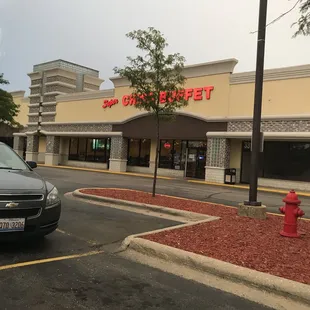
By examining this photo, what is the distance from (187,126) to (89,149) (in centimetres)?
1067

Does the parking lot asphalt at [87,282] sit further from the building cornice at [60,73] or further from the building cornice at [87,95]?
the building cornice at [60,73]

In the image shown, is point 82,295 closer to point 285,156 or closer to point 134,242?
point 134,242

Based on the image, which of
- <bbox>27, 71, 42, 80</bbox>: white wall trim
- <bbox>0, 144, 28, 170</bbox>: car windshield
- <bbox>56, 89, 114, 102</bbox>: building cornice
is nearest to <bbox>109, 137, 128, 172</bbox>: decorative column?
<bbox>56, 89, 114, 102</bbox>: building cornice

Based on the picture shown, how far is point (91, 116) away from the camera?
28.6 m

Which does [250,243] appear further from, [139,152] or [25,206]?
[139,152]

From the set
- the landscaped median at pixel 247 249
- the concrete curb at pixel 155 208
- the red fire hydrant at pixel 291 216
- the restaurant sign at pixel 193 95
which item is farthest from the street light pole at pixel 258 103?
the restaurant sign at pixel 193 95

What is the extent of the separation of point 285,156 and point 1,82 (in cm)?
2172

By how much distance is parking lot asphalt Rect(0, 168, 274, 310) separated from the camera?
3.81 metres

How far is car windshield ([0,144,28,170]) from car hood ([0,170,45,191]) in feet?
1.10

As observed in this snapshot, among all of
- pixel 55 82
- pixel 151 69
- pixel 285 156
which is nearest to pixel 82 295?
pixel 151 69

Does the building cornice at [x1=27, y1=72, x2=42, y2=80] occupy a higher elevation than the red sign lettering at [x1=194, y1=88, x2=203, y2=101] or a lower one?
higher

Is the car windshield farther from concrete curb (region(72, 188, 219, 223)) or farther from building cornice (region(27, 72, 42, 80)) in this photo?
building cornice (region(27, 72, 42, 80))

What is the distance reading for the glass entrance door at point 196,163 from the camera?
2266 centimetres

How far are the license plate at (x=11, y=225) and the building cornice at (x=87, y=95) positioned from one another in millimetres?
22896
